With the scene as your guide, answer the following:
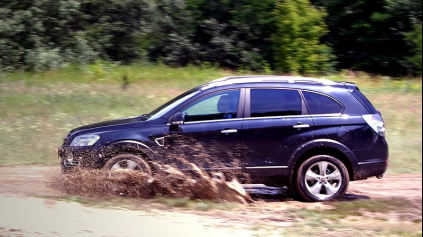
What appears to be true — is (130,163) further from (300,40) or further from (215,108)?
(300,40)

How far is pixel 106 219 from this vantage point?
6.72 metres

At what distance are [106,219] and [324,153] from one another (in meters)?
3.34

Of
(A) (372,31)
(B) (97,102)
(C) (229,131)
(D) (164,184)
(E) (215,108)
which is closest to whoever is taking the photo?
(D) (164,184)

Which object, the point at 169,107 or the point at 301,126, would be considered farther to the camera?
the point at 169,107

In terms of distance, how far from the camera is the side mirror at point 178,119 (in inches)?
Result: 329

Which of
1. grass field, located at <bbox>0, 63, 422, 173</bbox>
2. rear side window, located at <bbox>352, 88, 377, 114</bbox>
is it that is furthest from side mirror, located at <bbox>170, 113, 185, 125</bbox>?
grass field, located at <bbox>0, 63, 422, 173</bbox>

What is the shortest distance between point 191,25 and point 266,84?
19.3m

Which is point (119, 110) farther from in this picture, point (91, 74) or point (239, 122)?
point (239, 122)

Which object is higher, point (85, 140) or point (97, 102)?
point (85, 140)

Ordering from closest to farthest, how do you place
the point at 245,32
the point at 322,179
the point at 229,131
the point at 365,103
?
the point at 229,131 < the point at 322,179 < the point at 365,103 < the point at 245,32

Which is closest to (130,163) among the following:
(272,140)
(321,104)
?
(272,140)

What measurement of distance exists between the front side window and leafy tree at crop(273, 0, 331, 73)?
15.7 meters

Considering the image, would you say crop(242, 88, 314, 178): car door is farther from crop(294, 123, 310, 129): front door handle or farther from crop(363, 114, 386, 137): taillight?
crop(363, 114, 386, 137): taillight

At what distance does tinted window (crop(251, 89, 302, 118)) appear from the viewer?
852 cm
